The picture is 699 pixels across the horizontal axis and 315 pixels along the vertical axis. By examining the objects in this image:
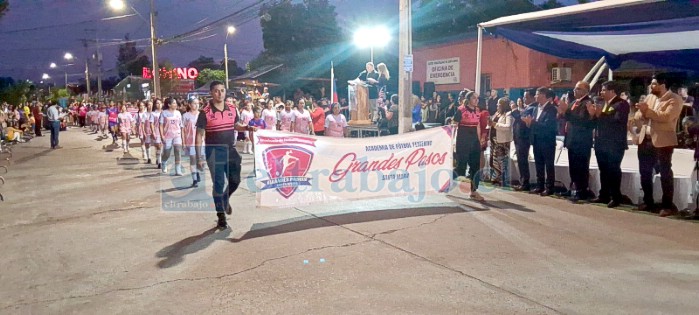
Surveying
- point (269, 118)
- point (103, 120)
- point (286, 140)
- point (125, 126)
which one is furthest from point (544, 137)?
point (103, 120)

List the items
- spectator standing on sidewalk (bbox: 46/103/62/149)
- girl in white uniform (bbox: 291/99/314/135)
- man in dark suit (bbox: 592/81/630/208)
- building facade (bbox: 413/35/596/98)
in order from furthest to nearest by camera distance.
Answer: spectator standing on sidewalk (bbox: 46/103/62/149) → building facade (bbox: 413/35/596/98) → girl in white uniform (bbox: 291/99/314/135) → man in dark suit (bbox: 592/81/630/208)

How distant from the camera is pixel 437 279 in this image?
5.25 metres

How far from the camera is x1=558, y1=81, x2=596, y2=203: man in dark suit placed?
887 centimetres

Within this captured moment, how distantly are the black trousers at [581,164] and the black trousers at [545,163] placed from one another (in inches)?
16.0

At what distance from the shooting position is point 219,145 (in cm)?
744

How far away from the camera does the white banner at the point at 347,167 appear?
756 centimetres

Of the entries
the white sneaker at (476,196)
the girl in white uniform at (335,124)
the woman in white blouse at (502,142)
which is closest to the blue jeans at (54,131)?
the girl in white uniform at (335,124)

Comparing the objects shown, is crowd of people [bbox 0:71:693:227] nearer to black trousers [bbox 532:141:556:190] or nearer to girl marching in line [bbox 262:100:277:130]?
black trousers [bbox 532:141:556:190]

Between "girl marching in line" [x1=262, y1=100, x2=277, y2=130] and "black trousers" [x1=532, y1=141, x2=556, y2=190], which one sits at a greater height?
"girl marching in line" [x1=262, y1=100, x2=277, y2=130]

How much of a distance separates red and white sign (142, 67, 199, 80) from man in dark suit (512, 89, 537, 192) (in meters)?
53.0

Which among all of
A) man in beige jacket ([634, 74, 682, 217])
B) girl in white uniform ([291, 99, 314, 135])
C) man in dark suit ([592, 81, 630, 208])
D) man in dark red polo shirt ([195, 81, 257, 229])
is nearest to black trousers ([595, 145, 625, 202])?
man in dark suit ([592, 81, 630, 208])

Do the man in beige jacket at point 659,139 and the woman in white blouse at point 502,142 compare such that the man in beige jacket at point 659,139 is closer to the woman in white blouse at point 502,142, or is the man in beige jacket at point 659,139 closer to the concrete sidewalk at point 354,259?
the concrete sidewalk at point 354,259

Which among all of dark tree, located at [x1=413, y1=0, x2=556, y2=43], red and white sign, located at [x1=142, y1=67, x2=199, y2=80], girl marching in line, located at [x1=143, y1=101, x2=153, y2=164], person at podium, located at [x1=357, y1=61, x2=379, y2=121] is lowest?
girl marching in line, located at [x1=143, y1=101, x2=153, y2=164]

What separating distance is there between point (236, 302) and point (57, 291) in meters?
1.77
